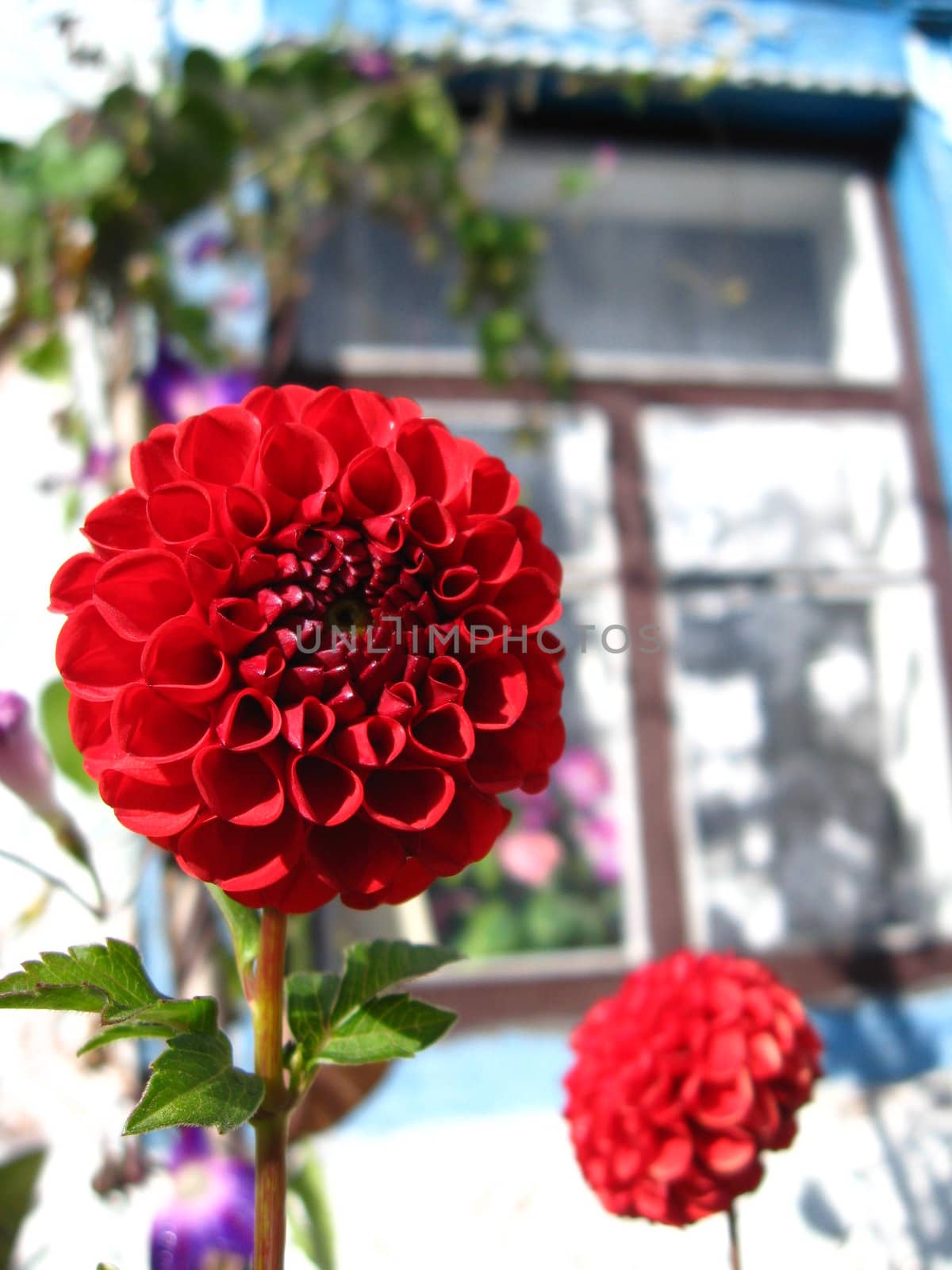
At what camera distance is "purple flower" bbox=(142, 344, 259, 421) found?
4.06ft

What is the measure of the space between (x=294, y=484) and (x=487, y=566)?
83mm

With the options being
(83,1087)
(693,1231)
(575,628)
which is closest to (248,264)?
(575,628)

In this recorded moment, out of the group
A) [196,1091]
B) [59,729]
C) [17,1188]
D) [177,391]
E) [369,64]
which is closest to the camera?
[196,1091]

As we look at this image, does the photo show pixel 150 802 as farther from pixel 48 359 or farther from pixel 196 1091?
pixel 48 359

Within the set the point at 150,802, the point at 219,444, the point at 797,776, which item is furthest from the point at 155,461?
the point at 797,776

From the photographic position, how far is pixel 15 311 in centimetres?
129

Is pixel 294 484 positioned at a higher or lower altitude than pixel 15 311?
lower

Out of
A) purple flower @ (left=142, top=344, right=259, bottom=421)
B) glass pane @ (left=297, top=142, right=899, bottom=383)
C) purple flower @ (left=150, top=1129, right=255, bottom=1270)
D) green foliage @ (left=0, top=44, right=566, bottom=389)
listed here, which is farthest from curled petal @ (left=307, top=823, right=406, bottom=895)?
glass pane @ (left=297, top=142, right=899, bottom=383)

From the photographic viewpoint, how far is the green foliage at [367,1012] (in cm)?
40

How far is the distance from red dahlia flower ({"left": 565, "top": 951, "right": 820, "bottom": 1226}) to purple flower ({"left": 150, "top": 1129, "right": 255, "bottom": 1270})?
26 centimetres

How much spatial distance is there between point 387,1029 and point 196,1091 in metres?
0.09

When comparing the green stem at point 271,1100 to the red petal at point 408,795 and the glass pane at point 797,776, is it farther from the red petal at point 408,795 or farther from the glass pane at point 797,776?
the glass pane at point 797,776

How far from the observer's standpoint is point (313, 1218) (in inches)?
28.6

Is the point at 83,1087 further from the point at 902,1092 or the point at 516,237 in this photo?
the point at 516,237
